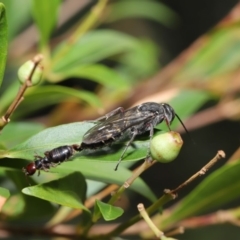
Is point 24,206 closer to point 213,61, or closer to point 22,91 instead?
point 22,91

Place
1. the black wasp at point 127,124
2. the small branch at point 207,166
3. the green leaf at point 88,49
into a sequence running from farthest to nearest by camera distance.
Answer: the green leaf at point 88,49
the black wasp at point 127,124
the small branch at point 207,166

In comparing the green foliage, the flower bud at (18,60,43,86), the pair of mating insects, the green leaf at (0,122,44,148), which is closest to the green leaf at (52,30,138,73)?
the green foliage

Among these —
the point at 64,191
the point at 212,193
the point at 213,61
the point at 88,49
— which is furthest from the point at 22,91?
the point at 213,61

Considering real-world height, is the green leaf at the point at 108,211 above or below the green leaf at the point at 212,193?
above

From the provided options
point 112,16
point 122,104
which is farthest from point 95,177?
point 112,16

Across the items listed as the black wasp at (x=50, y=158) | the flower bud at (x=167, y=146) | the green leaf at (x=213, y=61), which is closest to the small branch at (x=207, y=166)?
the flower bud at (x=167, y=146)

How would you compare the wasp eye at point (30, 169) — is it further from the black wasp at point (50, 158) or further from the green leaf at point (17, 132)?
the green leaf at point (17, 132)

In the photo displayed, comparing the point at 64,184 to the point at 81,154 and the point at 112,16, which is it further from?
the point at 112,16
